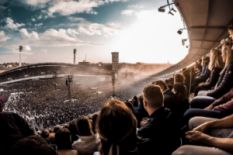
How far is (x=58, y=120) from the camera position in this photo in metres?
61.0

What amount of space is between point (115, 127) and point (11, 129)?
919 millimetres

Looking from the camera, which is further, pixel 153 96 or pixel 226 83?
pixel 226 83

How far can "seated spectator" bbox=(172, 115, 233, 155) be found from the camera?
1.75 metres

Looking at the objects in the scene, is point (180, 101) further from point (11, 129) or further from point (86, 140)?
point (11, 129)

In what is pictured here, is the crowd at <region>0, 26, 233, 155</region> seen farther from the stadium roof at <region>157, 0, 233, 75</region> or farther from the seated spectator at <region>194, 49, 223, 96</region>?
the stadium roof at <region>157, 0, 233, 75</region>

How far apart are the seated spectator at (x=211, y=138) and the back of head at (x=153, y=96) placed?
334 millimetres

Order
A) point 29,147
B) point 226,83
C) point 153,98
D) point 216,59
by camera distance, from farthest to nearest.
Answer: point 216,59
point 226,83
point 153,98
point 29,147

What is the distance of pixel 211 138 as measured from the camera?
197 centimetres

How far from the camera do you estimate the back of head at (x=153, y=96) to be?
2.69m

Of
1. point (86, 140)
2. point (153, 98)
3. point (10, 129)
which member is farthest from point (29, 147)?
point (86, 140)

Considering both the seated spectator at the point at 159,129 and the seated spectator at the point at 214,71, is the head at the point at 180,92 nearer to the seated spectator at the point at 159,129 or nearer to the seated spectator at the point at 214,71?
the seated spectator at the point at 159,129

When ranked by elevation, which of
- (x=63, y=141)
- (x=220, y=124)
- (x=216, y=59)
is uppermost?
(x=216, y=59)

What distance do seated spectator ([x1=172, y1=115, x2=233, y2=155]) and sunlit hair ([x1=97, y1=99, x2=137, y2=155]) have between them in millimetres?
314

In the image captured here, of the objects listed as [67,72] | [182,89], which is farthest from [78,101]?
[182,89]
